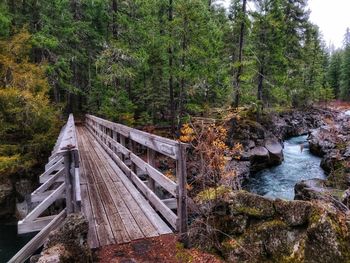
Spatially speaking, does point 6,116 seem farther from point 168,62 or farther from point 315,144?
point 315,144

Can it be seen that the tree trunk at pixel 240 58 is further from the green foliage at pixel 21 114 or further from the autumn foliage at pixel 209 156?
the green foliage at pixel 21 114

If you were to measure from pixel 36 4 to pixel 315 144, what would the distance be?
20284 millimetres

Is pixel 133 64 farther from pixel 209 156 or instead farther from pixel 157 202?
pixel 157 202

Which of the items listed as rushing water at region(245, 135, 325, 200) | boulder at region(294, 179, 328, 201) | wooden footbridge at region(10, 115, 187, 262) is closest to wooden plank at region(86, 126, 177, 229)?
wooden footbridge at region(10, 115, 187, 262)

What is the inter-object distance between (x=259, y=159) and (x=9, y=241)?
12.5 m

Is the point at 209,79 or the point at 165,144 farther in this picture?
the point at 209,79

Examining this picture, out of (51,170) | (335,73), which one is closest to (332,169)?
(51,170)

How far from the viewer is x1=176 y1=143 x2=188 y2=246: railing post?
3744 millimetres

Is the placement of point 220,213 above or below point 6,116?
below

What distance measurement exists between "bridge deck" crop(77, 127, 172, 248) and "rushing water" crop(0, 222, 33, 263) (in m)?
4.38

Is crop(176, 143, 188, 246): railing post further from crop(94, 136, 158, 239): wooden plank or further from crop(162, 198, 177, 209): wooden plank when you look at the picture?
crop(162, 198, 177, 209): wooden plank

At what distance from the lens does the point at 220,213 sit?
4.53 metres

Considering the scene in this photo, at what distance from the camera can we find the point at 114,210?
5.29 meters

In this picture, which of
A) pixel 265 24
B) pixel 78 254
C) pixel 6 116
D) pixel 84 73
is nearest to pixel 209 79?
pixel 265 24
